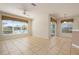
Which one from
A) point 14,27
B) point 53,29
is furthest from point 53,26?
point 14,27

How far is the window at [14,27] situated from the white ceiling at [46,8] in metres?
0.21

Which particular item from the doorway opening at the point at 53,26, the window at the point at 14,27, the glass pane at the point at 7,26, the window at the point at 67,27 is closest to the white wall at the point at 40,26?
the doorway opening at the point at 53,26

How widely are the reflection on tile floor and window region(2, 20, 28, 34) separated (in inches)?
6.5

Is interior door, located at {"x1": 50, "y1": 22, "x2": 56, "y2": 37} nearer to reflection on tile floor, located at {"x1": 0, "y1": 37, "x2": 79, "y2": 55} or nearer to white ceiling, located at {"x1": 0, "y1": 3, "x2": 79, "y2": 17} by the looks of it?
reflection on tile floor, located at {"x1": 0, "y1": 37, "x2": 79, "y2": 55}

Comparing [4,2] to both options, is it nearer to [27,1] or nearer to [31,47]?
[27,1]

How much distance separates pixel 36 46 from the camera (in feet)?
6.22

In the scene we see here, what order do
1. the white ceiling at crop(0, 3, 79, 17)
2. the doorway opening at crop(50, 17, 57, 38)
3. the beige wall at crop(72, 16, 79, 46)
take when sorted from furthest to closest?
the doorway opening at crop(50, 17, 57, 38)
the beige wall at crop(72, 16, 79, 46)
the white ceiling at crop(0, 3, 79, 17)

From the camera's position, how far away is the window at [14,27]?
1.85 meters

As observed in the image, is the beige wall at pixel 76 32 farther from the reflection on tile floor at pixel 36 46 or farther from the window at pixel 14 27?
the window at pixel 14 27

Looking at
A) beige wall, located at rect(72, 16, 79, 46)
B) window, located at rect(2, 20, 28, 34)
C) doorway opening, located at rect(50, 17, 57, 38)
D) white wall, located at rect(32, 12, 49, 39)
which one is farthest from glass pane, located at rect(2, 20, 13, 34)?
beige wall, located at rect(72, 16, 79, 46)

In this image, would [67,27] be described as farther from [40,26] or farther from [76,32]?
[40,26]

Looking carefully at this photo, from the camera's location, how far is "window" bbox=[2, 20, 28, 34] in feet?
6.06

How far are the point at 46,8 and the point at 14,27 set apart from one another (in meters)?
0.70
